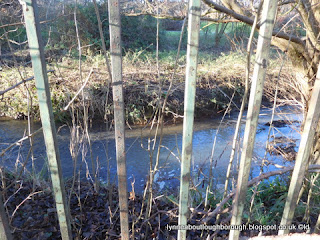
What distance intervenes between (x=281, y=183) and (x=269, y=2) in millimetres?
3401

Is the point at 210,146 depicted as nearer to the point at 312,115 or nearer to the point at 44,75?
the point at 312,115

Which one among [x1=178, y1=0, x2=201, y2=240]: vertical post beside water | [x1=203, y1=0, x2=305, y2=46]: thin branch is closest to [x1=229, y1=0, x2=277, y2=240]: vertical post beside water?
[x1=178, y1=0, x2=201, y2=240]: vertical post beside water

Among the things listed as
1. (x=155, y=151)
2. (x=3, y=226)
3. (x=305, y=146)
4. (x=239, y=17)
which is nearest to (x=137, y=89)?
(x=155, y=151)

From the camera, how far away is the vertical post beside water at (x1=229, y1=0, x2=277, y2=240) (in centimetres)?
114

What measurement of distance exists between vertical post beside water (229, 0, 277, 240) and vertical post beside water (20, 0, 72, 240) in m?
0.89

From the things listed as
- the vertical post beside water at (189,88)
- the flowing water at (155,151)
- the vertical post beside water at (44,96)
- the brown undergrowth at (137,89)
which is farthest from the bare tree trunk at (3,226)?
the brown undergrowth at (137,89)

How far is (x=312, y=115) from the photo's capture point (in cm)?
135

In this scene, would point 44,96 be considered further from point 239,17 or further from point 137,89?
point 137,89

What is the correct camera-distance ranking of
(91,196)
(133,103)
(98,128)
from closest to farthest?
(91,196)
(98,128)
(133,103)

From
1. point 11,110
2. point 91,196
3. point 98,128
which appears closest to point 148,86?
point 98,128

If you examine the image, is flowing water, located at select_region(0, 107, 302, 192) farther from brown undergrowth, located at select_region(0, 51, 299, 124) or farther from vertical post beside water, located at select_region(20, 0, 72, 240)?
vertical post beside water, located at select_region(20, 0, 72, 240)

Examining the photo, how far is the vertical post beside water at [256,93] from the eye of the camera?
1.14m

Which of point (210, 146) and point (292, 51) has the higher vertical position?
point (292, 51)

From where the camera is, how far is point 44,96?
42.8 inches
